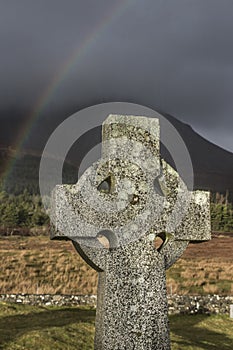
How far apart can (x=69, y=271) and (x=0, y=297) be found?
9.16 meters

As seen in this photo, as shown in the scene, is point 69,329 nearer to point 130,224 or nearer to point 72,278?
point 130,224

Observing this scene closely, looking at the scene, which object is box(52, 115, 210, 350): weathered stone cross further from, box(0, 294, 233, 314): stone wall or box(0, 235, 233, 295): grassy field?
box(0, 235, 233, 295): grassy field

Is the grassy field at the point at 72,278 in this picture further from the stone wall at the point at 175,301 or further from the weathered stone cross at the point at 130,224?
the weathered stone cross at the point at 130,224

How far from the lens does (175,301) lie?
14172 mm

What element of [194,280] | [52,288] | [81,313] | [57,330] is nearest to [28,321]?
[81,313]

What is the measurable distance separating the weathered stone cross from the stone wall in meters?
8.36

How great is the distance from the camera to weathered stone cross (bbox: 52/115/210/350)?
5.62m

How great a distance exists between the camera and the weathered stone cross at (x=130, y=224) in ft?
18.4

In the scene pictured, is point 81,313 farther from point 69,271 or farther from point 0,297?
point 69,271

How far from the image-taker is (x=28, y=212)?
284 ft

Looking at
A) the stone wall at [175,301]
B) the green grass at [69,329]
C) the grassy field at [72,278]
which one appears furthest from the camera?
the grassy field at [72,278]

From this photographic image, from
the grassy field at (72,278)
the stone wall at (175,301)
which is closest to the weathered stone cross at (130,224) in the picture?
the stone wall at (175,301)

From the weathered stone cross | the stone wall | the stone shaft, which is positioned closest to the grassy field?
the stone wall

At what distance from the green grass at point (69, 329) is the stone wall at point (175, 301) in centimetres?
26
